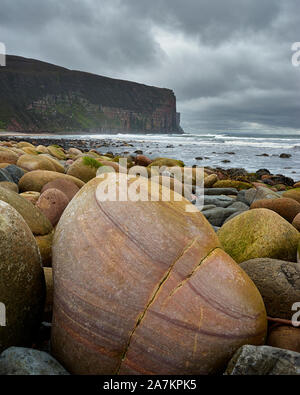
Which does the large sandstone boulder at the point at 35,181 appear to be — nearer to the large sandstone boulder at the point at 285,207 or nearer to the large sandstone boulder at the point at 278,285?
the large sandstone boulder at the point at 285,207

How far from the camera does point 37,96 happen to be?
108 metres

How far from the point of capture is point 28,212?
9.00 feet

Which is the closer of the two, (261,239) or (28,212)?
(28,212)

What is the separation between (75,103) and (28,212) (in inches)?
5076

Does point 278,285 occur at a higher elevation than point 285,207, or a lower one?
lower

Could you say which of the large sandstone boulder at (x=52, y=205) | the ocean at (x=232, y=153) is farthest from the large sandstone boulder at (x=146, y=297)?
the ocean at (x=232, y=153)

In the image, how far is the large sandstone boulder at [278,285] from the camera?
2064 millimetres

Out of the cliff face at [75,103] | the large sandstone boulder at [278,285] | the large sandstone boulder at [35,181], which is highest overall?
the cliff face at [75,103]

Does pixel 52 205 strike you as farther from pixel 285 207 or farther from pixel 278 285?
pixel 285 207

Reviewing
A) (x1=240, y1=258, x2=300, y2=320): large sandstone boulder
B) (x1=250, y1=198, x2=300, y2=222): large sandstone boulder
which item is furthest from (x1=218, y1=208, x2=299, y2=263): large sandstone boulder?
(x1=250, y1=198, x2=300, y2=222): large sandstone boulder

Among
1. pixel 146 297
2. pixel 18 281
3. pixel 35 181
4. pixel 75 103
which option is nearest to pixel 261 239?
pixel 146 297

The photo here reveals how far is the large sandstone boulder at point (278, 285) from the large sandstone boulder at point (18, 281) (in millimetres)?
1603

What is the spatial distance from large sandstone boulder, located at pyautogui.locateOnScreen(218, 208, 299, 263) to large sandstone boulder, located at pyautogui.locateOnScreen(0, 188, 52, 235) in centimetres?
199

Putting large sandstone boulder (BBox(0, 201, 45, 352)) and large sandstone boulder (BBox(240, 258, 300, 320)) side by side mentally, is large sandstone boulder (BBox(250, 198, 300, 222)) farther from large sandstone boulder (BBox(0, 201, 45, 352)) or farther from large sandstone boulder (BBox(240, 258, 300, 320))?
large sandstone boulder (BBox(0, 201, 45, 352))
